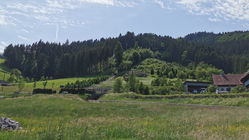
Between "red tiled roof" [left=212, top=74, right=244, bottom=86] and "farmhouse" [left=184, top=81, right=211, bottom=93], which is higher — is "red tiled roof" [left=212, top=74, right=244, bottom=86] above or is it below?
above

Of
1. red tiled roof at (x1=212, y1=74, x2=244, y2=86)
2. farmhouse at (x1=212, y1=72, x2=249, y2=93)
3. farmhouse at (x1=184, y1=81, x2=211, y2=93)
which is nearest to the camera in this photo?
farmhouse at (x1=212, y1=72, x2=249, y2=93)

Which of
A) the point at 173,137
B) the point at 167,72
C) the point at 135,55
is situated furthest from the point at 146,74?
the point at 173,137

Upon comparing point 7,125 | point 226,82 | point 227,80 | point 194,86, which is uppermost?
point 227,80

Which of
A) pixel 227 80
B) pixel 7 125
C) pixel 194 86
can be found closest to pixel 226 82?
pixel 227 80

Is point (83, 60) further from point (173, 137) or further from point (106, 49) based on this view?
point (173, 137)

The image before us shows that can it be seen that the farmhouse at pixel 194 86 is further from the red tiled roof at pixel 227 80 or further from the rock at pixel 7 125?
the rock at pixel 7 125

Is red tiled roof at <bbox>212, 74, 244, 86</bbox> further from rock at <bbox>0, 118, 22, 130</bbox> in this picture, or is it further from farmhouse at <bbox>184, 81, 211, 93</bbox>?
rock at <bbox>0, 118, 22, 130</bbox>

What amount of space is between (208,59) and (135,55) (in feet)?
169

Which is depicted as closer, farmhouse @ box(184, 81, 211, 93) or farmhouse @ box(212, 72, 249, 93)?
farmhouse @ box(212, 72, 249, 93)

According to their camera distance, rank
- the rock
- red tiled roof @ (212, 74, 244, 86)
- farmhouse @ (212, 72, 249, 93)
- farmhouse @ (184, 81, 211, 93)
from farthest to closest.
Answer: farmhouse @ (184, 81, 211, 93) < red tiled roof @ (212, 74, 244, 86) < farmhouse @ (212, 72, 249, 93) < the rock

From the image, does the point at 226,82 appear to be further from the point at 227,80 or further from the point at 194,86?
the point at 194,86

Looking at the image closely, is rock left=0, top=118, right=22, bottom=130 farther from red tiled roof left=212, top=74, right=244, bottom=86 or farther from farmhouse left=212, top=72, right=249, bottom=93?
red tiled roof left=212, top=74, right=244, bottom=86

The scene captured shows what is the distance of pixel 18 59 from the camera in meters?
196

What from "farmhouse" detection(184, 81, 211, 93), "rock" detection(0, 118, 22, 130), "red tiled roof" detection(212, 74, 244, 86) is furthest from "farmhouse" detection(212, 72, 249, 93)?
"rock" detection(0, 118, 22, 130)
